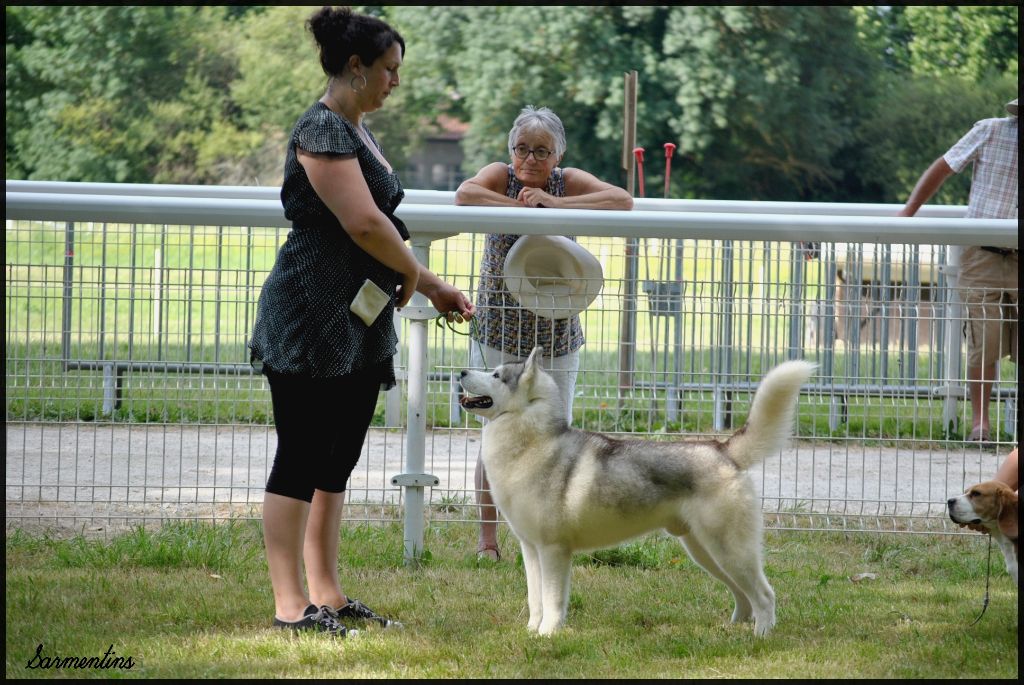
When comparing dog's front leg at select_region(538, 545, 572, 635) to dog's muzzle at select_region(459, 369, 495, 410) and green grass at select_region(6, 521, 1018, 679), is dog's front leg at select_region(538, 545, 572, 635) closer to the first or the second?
green grass at select_region(6, 521, 1018, 679)

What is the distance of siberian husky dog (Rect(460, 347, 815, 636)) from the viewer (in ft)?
13.8

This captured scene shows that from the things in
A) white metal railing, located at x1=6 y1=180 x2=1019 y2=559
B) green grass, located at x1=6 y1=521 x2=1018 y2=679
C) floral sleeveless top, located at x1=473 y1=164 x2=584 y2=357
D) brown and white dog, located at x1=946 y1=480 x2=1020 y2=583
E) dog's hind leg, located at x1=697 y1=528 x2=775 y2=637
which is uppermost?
white metal railing, located at x1=6 y1=180 x2=1019 y2=559

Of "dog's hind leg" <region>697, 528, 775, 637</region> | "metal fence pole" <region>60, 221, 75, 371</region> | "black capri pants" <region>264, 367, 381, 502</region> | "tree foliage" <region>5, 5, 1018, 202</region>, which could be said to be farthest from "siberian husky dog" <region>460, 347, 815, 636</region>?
"tree foliage" <region>5, 5, 1018, 202</region>

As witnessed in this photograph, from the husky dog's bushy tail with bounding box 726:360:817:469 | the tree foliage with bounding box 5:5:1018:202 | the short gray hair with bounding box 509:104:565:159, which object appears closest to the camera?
the husky dog's bushy tail with bounding box 726:360:817:469

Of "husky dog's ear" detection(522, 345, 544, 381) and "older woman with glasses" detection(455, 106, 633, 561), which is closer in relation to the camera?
"husky dog's ear" detection(522, 345, 544, 381)

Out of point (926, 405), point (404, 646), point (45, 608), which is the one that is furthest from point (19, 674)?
A: point (926, 405)

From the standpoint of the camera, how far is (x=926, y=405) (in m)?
5.98

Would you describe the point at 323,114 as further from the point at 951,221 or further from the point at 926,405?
the point at 926,405

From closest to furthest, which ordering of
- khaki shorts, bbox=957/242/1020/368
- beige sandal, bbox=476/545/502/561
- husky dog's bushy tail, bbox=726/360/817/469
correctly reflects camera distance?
husky dog's bushy tail, bbox=726/360/817/469
beige sandal, bbox=476/545/502/561
khaki shorts, bbox=957/242/1020/368

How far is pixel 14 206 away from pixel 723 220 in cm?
307

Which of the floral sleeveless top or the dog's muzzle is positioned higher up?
the floral sleeveless top

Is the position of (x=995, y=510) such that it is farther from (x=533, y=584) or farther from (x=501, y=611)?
(x=501, y=611)

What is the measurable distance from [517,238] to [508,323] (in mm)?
400

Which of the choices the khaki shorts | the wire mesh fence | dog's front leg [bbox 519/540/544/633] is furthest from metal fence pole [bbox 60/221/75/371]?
the khaki shorts
